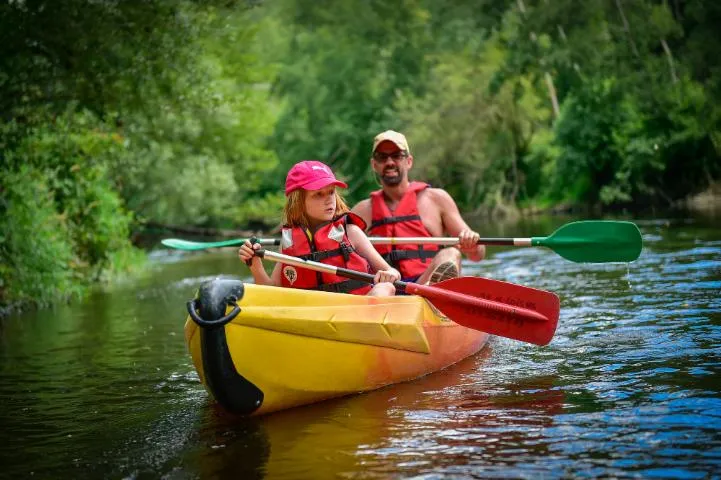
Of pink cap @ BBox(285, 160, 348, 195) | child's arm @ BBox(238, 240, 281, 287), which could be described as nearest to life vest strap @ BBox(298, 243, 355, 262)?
child's arm @ BBox(238, 240, 281, 287)

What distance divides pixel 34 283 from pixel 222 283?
6.59m

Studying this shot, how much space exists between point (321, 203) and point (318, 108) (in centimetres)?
3711

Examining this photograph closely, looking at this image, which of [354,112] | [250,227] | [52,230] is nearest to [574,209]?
[250,227]

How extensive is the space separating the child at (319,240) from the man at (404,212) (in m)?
1.18

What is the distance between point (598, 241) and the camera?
6.52 meters

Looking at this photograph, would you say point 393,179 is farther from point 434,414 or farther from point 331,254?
point 434,414

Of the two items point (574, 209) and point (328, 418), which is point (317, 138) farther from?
point (328, 418)

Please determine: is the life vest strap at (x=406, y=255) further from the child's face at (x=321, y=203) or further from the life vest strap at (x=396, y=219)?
the child's face at (x=321, y=203)

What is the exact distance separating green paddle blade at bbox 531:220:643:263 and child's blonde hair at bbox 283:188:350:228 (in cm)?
156

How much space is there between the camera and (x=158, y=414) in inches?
211

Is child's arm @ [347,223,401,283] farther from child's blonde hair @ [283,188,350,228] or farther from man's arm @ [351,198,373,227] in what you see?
man's arm @ [351,198,373,227]

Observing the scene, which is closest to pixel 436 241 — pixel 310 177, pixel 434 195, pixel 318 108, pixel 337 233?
pixel 434 195

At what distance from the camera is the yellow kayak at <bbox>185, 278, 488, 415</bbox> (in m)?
4.62

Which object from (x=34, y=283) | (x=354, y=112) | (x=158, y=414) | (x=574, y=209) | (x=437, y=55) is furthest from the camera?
(x=354, y=112)
